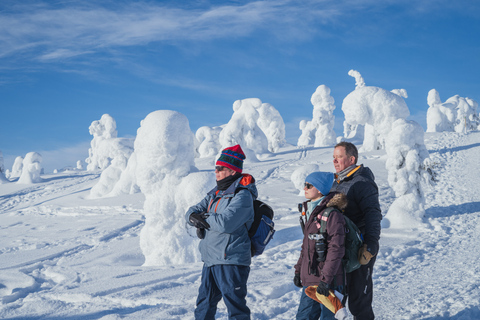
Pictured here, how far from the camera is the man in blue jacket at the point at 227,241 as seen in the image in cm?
327

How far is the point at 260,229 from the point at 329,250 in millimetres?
651

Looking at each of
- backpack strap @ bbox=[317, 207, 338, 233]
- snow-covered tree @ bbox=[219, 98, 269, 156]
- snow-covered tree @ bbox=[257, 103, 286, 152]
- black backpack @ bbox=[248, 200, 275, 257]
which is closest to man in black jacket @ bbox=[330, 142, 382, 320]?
backpack strap @ bbox=[317, 207, 338, 233]

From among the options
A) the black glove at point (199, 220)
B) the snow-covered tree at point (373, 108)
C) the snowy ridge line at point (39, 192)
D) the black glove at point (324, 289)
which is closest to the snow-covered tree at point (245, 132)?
the snow-covered tree at point (373, 108)

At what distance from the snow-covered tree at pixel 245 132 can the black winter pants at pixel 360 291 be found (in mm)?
22673

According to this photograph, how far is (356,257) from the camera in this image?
3281 millimetres

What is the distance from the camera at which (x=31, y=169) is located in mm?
29047

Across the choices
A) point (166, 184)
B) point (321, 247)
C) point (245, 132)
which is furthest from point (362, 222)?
point (245, 132)

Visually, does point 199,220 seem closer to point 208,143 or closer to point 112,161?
point 112,161

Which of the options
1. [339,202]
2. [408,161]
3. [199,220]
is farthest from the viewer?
[408,161]

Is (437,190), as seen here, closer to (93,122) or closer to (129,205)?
(129,205)

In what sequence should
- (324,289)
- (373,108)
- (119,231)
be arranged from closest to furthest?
(324,289) → (119,231) → (373,108)

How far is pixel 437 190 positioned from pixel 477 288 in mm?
9851

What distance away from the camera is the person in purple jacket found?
10.1 feet

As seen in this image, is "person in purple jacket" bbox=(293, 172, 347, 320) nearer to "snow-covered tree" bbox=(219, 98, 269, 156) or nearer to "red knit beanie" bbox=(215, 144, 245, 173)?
"red knit beanie" bbox=(215, 144, 245, 173)
